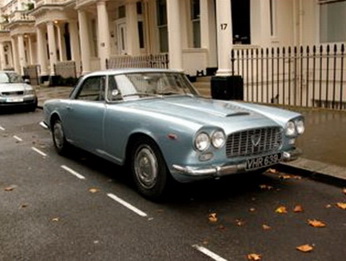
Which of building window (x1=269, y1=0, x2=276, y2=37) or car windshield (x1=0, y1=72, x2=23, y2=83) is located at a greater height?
building window (x1=269, y1=0, x2=276, y2=37)

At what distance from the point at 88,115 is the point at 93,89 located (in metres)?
0.47

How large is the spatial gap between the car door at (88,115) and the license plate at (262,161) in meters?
2.21

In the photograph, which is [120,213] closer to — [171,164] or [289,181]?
[171,164]

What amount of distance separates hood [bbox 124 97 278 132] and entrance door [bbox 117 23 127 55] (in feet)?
57.2

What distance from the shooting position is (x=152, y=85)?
245 inches

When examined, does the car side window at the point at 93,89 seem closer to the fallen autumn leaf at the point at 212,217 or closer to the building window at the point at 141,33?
the fallen autumn leaf at the point at 212,217

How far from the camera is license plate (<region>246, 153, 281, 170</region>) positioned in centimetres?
485

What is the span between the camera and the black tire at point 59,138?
7.56m

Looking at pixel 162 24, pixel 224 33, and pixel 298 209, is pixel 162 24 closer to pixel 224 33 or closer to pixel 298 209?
Answer: pixel 224 33

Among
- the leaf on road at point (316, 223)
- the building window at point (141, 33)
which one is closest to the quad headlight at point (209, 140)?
the leaf on road at point (316, 223)

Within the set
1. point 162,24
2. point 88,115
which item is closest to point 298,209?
point 88,115

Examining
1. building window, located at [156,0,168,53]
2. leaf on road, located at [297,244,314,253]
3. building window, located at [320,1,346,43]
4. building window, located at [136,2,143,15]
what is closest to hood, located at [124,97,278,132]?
leaf on road, located at [297,244,314,253]

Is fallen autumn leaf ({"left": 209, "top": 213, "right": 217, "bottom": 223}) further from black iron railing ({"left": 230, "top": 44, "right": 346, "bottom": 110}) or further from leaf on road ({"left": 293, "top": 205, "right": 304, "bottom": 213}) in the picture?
black iron railing ({"left": 230, "top": 44, "right": 346, "bottom": 110})

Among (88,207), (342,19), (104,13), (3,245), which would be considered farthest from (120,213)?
(104,13)
